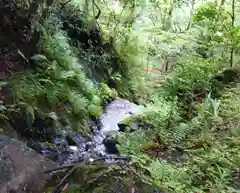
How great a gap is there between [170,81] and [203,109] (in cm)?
164

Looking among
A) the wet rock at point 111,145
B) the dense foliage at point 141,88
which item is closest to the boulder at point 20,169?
the dense foliage at point 141,88

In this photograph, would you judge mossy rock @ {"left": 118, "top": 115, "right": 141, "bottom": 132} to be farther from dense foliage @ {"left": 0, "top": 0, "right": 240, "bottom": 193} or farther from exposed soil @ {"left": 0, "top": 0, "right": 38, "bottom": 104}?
exposed soil @ {"left": 0, "top": 0, "right": 38, "bottom": 104}

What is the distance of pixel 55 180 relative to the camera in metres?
2.85

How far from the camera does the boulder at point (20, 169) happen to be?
2732 millimetres

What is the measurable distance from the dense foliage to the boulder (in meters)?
0.43

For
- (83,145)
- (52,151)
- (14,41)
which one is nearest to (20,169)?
(52,151)

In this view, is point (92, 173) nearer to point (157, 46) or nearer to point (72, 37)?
point (72, 37)

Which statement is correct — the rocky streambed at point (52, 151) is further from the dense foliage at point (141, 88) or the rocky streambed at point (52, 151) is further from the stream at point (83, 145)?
the dense foliage at point (141, 88)

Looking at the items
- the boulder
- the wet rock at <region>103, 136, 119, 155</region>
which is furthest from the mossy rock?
the boulder

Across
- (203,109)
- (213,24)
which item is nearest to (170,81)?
(203,109)

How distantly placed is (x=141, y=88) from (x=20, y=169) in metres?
7.95

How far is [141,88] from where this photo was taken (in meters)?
10.6

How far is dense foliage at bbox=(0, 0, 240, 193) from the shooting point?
11.8 feet

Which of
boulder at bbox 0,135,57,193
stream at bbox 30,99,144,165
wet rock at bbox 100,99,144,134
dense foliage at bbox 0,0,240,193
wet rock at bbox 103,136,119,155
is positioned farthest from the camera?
wet rock at bbox 100,99,144,134
